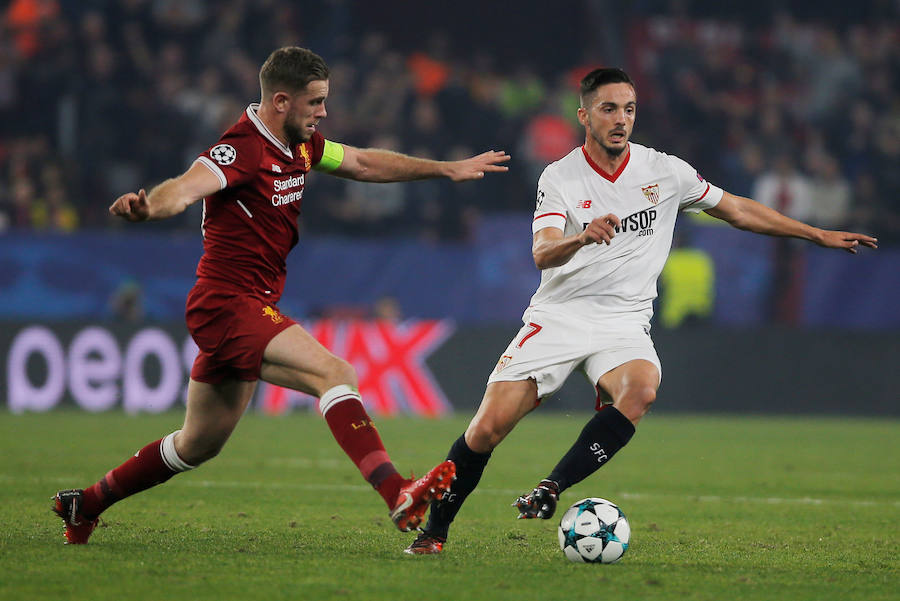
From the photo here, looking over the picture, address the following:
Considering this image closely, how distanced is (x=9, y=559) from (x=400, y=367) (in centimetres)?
1104

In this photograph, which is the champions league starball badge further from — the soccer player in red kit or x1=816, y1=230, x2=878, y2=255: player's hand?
x1=816, y1=230, x2=878, y2=255: player's hand

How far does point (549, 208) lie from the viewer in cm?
627

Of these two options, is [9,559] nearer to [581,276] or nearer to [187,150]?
[581,276]

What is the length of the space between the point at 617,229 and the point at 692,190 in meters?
0.51

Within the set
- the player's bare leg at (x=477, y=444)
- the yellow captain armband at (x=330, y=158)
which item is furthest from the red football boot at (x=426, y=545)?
the yellow captain armband at (x=330, y=158)

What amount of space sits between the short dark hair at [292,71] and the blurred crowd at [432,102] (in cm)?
1116

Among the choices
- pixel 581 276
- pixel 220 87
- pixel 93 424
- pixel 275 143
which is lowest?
pixel 93 424

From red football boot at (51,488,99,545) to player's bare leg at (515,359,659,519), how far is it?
6.80 ft

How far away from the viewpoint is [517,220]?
659 inches

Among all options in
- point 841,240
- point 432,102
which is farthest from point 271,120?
point 432,102

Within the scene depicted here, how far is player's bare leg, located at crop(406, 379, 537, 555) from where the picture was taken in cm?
604

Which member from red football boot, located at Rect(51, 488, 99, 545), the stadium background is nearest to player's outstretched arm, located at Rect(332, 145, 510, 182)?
red football boot, located at Rect(51, 488, 99, 545)

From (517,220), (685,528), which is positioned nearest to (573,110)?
(517,220)

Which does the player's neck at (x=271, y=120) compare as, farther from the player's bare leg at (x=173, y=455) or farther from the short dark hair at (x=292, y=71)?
the player's bare leg at (x=173, y=455)
